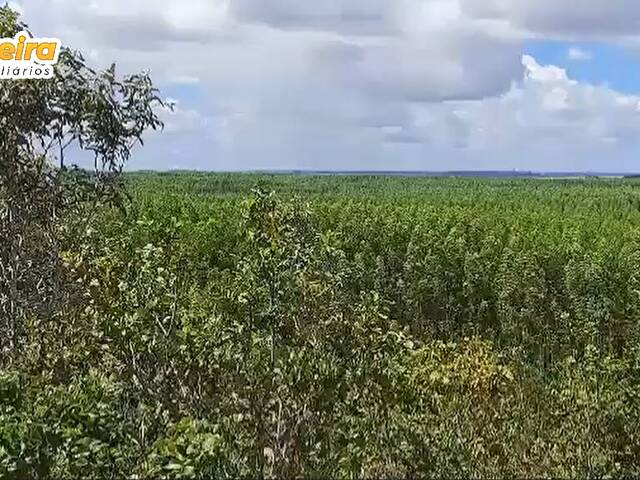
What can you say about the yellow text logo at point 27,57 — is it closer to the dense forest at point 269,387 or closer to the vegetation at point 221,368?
the vegetation at point 221,368

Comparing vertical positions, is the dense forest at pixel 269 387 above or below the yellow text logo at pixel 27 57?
below

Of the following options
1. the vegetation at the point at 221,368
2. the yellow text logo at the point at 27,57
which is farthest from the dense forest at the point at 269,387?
the yellow text logo at the point at 27,57

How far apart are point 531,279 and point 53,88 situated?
29.8 feet

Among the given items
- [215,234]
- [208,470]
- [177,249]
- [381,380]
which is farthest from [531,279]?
[208,470]

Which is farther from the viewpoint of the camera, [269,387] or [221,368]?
[221,368]

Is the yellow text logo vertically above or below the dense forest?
above

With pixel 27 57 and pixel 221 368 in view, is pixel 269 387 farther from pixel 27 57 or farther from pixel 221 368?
pixel 27 57

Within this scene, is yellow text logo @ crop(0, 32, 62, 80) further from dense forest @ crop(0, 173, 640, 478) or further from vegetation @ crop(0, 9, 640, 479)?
dense forest @ crop(0, 173, 640, 478)

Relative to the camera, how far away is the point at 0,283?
631 cm

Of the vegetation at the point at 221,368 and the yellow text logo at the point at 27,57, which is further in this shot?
the yellow text logo at the point at 27,57

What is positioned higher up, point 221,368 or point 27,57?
point 27,57

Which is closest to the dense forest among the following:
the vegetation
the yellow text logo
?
the vegetation

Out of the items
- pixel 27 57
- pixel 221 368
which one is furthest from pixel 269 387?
pixel 27 57

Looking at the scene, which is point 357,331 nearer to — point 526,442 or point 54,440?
point 526,442
